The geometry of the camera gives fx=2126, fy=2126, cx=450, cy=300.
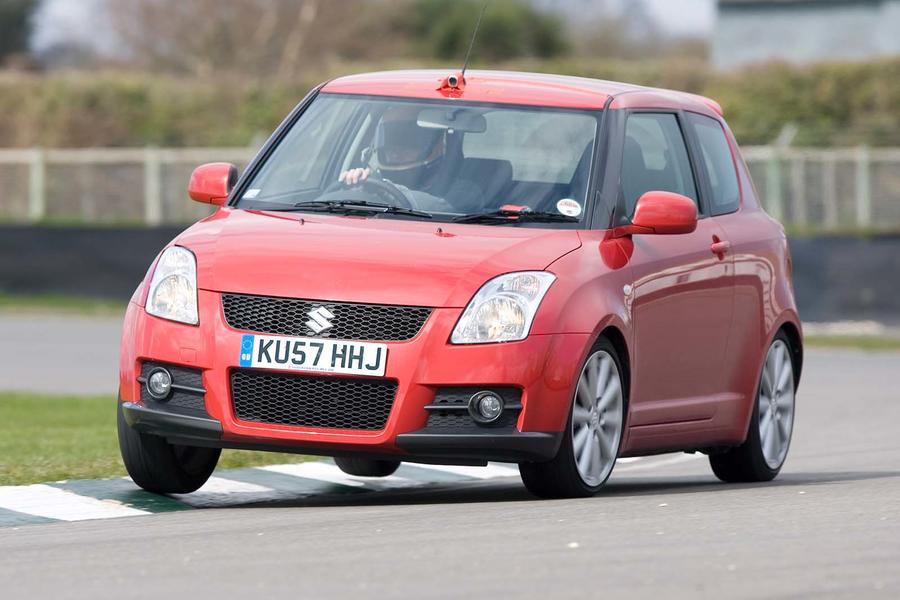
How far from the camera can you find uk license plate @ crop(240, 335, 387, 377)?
7.94 meters

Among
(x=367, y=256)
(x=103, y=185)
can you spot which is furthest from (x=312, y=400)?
(x=103, y=185)

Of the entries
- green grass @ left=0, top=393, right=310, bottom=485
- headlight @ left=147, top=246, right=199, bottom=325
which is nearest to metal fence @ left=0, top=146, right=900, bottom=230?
green grass @ left=0, top=393, right=310, bottom=485

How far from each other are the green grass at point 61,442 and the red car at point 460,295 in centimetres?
85

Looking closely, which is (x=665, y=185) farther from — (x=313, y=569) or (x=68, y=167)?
(x=68, y=167)

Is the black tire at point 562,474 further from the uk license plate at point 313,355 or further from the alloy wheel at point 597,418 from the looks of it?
the uk license plate at point 313,355

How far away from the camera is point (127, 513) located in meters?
8.34

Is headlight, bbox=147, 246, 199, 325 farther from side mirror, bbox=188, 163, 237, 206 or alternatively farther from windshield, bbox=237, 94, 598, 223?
side mirror, bbox=188, 163, 237, 206

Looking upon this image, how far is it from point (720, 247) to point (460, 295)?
7.17ft

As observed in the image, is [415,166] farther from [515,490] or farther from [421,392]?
[515,490]

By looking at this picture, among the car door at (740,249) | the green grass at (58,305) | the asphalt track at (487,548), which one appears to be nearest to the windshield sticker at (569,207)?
the asphalt track at (487,548)

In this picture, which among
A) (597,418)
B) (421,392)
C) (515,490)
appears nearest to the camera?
(421,392)

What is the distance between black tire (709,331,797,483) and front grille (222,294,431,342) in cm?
281

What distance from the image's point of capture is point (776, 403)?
35.0 feet

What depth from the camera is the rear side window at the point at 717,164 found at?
10250mm
